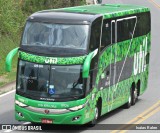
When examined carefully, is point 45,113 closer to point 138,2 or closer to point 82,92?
point 82,92

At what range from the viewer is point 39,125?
68.5 ft

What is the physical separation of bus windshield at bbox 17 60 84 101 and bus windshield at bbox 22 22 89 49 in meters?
0.75

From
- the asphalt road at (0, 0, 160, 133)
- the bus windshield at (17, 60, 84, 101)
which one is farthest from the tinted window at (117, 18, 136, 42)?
the bus windshield at (17, 60, 84, 101)

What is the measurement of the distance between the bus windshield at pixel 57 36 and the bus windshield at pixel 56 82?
75 cm

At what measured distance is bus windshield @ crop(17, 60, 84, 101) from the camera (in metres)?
19.4

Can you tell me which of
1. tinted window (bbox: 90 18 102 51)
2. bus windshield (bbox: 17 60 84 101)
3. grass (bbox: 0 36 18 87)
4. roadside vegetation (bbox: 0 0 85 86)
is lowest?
grass (bbox: 0 36 18 87)

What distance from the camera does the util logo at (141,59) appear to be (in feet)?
84.8

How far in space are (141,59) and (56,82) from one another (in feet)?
26.1

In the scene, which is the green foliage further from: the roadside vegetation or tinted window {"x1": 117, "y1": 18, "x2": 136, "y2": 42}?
tinted window {"x1": 117, "y1": 18, "x2": 136, "y2": 42}

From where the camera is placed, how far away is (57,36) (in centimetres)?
1998

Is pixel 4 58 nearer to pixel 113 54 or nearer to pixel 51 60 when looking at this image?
pixel 113 54

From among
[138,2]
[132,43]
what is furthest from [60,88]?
[138,2]

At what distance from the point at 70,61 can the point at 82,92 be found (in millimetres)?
998

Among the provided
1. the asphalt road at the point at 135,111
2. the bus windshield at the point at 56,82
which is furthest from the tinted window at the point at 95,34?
the asphalt road at the point at 135,111
